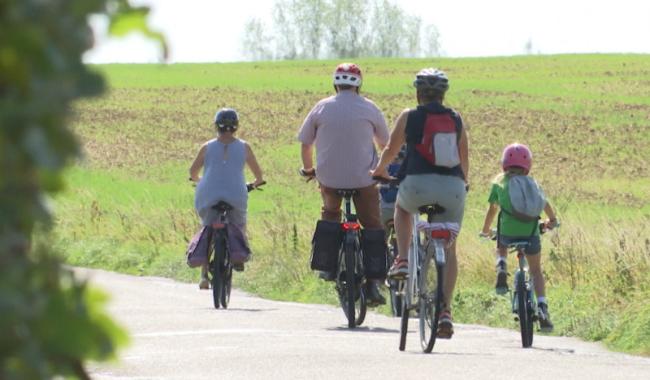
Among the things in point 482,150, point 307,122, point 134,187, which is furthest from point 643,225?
point 482,150

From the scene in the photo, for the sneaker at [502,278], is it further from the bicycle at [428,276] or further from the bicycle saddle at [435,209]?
the bicycle saddle at [435,209]

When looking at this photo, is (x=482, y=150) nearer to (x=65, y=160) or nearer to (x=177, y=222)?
(x=177, y=222)

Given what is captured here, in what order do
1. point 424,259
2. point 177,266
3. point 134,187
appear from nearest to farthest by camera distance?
point 424,259 < point 177,266 < point 134,187

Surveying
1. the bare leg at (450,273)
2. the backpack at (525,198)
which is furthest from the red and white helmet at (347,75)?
the bare leg at (450,273)

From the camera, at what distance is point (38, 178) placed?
212cm

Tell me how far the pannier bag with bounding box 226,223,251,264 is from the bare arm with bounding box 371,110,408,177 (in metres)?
4.24

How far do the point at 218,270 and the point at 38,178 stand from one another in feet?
47.0

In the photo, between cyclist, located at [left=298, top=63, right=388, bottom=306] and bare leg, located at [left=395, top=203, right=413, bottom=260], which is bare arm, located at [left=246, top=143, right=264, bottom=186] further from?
bare leg, located at [left=395, top=203, right=413, bottom=260]

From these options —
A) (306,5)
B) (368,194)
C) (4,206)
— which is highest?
(4,206)

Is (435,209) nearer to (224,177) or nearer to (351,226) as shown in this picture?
(351,226)

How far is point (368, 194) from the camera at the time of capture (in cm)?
1430

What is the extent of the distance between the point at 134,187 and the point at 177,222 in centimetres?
1966

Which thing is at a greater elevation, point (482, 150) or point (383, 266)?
point (383, 266)

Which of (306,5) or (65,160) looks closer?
(65,160)
